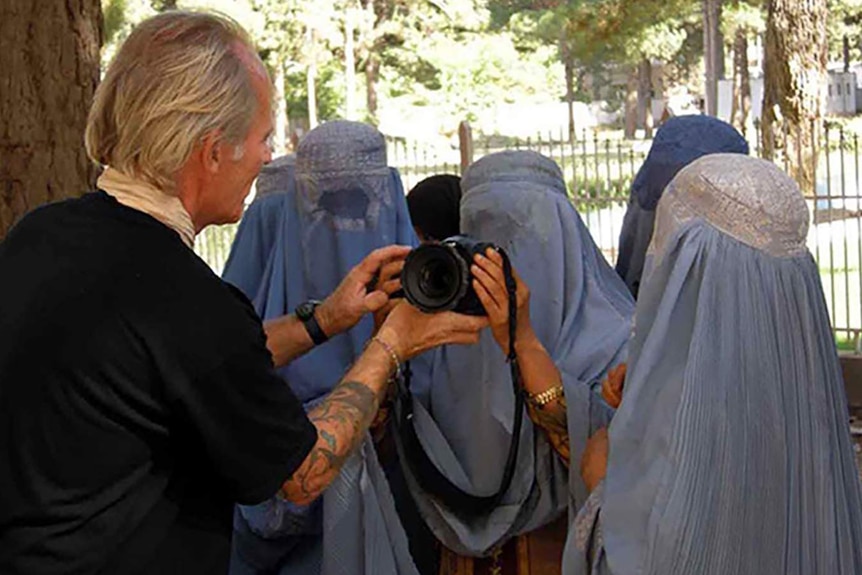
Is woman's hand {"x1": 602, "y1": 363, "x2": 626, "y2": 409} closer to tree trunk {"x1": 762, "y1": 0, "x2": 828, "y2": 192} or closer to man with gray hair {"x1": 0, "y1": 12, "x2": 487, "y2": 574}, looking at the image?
man with gray hair {"x1": 0, "y1": 12, "x2": 487, "y2": 574}

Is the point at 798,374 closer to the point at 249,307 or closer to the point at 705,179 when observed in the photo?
the point at 705,179

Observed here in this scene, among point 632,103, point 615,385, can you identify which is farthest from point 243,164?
point 632,103

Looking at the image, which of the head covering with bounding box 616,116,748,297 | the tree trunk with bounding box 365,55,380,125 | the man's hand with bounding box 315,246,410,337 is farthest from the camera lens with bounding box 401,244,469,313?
the tree trunk with bounding box 365,55,380,125

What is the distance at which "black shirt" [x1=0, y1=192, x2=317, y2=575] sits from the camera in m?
2.13

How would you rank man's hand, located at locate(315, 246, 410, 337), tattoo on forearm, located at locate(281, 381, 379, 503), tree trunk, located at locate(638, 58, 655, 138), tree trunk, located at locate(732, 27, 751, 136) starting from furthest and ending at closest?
tree trunk, located at locate(638, 58, 655, 138), tree trunk, located at locate(732, 27, 751, 136), man's hand, located at locate(315, 246, 410, 337), tattoo on forearm, located at locate(281, 381, 379, 503)

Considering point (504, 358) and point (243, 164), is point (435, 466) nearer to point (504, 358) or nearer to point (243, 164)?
point (504, 358)

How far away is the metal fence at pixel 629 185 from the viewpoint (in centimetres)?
1043

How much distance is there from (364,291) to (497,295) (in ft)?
1.50

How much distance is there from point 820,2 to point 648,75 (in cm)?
3350

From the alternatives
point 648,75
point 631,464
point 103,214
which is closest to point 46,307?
point 103,214

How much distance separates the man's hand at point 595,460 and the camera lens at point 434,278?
41 centimetres

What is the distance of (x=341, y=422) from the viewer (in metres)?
2.59

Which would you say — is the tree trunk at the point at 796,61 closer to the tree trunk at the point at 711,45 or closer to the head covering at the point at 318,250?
the head covering at the point at 318,250

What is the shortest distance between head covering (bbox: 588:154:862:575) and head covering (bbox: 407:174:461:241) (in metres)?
2.17
